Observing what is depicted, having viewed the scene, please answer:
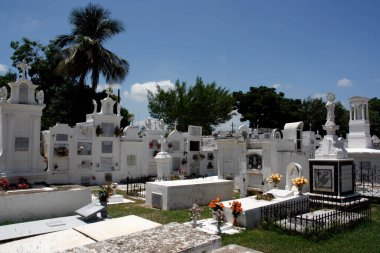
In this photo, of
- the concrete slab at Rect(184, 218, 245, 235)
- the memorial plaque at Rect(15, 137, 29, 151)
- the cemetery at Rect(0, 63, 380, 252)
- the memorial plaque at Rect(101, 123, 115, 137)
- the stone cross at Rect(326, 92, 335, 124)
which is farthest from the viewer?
the memorial plaque at Rect(101, 123, 115, 137)

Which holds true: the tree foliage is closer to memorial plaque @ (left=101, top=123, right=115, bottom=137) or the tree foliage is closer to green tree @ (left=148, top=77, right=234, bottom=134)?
green tree @ (left=148, top=77, right=234, bottom=134)

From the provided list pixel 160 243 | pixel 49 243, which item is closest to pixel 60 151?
pixel 49 243

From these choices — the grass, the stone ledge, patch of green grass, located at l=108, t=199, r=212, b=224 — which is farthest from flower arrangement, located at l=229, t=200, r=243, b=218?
the stone ledge

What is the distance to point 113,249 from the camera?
2.36m

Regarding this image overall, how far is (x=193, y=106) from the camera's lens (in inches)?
1396

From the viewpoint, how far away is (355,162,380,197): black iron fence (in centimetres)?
1371

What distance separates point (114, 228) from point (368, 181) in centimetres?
1404

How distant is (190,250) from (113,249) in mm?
583

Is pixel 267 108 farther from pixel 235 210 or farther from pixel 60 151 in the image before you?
pixel 235 210

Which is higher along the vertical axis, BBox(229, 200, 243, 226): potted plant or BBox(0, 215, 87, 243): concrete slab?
BBox(229, 200, 243, 226): potted plant

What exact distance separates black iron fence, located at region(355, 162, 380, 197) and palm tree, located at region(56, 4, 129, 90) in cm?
2076

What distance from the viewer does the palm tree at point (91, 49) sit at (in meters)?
26.4

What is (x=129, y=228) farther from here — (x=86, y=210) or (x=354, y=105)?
(x=354, y=105)

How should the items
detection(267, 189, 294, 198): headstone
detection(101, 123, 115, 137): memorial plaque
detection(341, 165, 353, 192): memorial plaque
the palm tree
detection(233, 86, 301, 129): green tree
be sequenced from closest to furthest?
detection(267, 189, 294, 198): headstone < detection(341, 165, 353, 192): memorial plaque < detection(101, 123, 115, 137): memorial plaque < the palm tree < detection(233, 86, 301, 129): green tree
